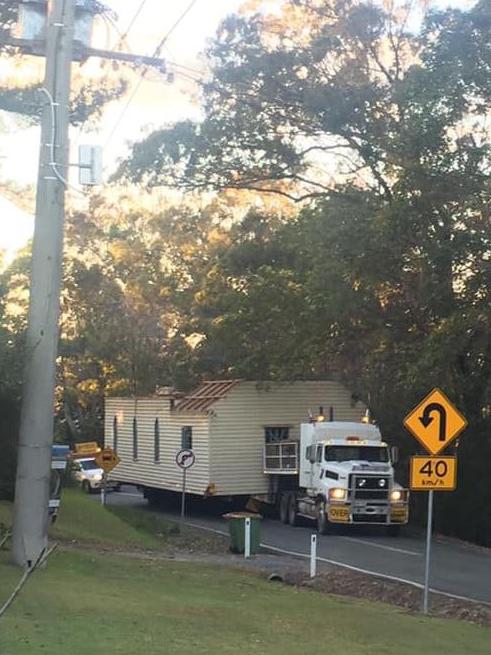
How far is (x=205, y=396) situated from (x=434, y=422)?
20.9 m

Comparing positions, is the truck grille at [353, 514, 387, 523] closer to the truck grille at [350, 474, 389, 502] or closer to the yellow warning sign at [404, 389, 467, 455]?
the truck grille at [350, 474, 389, 502]

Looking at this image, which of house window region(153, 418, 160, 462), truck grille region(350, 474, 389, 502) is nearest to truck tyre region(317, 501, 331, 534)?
truck grille region(350, 474, 389, 502)

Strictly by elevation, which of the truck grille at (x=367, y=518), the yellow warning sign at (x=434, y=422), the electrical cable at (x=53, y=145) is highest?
the electrical cable at (x=53, y=145)

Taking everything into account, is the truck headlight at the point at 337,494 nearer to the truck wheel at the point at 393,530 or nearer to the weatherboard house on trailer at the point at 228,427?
the truck wheel at the point at 393,530

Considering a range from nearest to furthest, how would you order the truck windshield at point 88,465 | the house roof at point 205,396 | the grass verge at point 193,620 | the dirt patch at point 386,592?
the grass verge at point 193,620
the dirt patch at point 386,592
the house roof at point 205,396
the truck windshield at point 88,465

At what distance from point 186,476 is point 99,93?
14.4 meters

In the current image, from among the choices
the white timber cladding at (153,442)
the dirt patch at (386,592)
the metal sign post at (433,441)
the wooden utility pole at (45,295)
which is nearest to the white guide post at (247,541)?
the dirt patch at (386,592)

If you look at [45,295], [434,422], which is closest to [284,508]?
[45,295]

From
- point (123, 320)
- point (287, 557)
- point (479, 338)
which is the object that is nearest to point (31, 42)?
point (287, 557)

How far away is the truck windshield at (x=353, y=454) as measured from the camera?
92.7ft

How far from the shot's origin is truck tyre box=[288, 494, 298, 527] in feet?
99.1

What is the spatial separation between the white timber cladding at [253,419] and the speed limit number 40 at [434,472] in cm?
1954

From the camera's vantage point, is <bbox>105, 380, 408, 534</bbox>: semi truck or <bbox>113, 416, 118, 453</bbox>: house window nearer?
<bbox>105, 380, 408, 534</bbox>: semi truck

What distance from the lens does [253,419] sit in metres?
33.4
